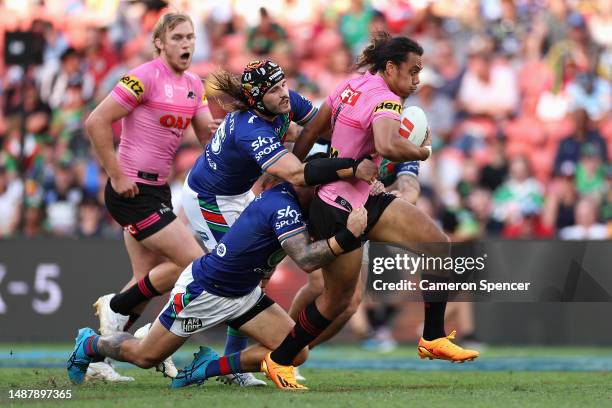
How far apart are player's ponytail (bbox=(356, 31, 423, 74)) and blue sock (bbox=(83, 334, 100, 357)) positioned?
108 inches

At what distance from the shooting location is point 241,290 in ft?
27.4

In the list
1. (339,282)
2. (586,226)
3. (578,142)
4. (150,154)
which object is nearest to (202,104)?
(150,154)

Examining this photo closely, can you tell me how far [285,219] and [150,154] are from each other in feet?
7.00

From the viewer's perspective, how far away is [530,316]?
14.3m

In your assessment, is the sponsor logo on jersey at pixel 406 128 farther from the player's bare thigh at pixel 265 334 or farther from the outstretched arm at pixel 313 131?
the player's bare thigh at pixel 265 334

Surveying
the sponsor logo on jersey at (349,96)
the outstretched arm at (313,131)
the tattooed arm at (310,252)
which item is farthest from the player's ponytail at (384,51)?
the tattooed arm at (310,252)

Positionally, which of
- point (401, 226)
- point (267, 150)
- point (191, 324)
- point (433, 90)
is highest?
point (433, 90)

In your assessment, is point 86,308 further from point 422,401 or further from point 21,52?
point 422,401

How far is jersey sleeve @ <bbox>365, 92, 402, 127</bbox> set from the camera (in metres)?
8.16

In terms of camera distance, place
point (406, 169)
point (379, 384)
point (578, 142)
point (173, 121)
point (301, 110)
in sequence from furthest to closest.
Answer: point (578, 142) → point (406, 169) → point (173, 121) → point (379, 384) → point (301, 110)

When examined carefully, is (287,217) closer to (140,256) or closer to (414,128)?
(414,128)

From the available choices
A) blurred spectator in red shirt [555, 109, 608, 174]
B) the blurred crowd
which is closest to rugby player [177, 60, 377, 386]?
the blurred crowd

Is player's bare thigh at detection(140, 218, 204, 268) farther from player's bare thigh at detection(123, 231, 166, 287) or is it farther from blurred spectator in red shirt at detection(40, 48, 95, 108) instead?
blurred spectator in red shirt at detection(40, 48, 95, 108)

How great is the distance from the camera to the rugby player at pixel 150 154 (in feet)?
31.3
